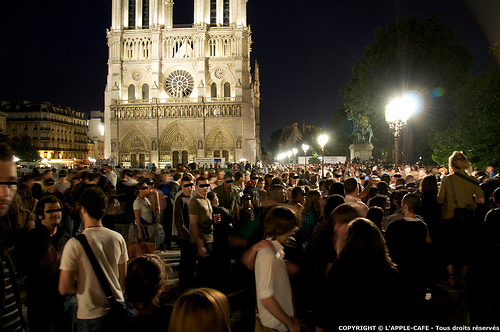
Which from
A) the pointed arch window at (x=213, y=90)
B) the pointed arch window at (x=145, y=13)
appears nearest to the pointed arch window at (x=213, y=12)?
the pointed arch window at (x=213, y=90)

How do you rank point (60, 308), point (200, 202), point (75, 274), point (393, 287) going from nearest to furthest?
point (393, 287) → point (75, 274) → point (60, 308) → point (200, 202)

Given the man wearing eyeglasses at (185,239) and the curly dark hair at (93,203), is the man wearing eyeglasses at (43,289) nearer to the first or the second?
the curly dark hair at (93,203)

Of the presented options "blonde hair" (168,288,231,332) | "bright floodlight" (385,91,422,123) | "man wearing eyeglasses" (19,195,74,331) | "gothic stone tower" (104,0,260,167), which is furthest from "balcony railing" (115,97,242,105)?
"blonde hair" (168,288,231,332)

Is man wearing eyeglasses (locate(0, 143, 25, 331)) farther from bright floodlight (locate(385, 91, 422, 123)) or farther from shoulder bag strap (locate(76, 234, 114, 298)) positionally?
bright floodlight (locate(385, 91, 422, 123))

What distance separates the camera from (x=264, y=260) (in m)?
2.31

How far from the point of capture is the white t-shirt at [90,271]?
2.41m

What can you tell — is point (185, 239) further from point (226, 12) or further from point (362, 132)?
point (226, 12)

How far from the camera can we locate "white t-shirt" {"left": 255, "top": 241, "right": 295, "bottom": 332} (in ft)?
7.50

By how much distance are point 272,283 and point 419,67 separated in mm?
22057

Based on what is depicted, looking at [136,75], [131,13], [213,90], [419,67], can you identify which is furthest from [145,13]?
[419,67]

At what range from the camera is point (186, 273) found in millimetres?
4809

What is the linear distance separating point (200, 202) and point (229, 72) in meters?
35.7

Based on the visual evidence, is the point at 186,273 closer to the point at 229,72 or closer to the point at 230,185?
the point at 230,185


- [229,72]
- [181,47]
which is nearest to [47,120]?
[181,47]
